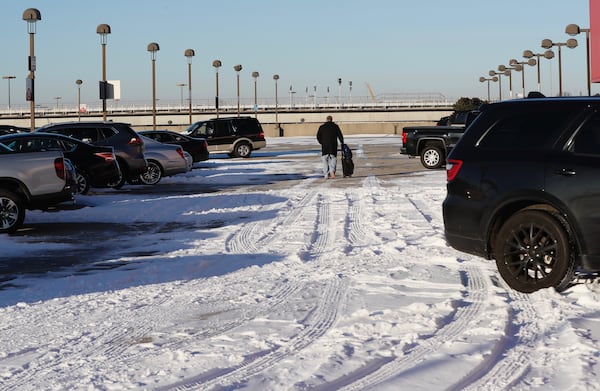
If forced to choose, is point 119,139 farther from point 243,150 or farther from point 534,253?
point 243,150

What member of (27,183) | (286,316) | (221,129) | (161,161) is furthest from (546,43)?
(286,316)

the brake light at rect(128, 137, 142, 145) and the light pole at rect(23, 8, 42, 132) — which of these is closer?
the brake light at rect(128, 137, 142, 145)

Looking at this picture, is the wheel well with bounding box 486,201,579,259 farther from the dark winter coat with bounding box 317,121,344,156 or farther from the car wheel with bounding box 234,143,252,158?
the car wheel with bounding box 234,143,252,158

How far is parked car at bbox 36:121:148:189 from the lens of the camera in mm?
23516

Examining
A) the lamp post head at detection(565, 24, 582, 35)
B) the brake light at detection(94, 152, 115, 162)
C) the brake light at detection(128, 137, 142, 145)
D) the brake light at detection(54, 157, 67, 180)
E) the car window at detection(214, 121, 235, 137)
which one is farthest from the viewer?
the car window at detection(214, 121, 235, 137)

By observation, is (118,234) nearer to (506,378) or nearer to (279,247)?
(279,247)

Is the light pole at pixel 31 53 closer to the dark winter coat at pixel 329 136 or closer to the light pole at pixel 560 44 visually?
the dark winter coat at pixel 329 136

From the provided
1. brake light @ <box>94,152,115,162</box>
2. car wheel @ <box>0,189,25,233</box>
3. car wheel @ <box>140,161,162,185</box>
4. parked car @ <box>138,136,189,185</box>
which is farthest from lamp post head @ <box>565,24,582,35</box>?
car wheel @ <box>0,189,25,233</box>

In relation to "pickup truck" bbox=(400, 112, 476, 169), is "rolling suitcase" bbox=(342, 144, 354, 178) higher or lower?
lower

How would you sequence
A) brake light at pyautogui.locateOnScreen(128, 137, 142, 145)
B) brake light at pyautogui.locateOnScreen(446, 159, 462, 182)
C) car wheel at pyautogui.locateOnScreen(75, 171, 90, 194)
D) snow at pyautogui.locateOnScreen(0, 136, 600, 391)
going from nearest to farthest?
snow at pyautogui.locateOnScreen(0, 136, 600, 391), brake light at pyautogui.locateOnScreen(446, 159, 462, 182), car wheel at pyautogui.locateOnScreen(75, 171, 90, 194), brake light at pyautogui.locateOnScreen(128, 137, 142, 145)

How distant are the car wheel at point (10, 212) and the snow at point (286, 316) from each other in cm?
39

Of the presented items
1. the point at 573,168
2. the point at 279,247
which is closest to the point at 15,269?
the point at 279,247

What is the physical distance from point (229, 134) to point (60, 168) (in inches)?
1095

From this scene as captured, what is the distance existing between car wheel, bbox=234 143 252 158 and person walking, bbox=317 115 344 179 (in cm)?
1669
